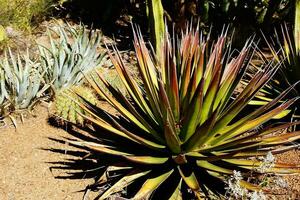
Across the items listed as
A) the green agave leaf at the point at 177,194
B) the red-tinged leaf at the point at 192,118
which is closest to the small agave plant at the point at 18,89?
the red-tinged leaf at the point at 192,118

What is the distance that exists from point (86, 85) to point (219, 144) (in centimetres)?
218

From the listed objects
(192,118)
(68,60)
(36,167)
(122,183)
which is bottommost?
(36,167)

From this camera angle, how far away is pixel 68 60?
201 inches

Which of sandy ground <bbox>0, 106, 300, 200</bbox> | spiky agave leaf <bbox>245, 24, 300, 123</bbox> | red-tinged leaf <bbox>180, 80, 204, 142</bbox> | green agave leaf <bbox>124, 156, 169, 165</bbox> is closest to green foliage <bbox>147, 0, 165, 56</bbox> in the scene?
spiky agave leaf <bbox>245, 24, 300, 123</bbox>

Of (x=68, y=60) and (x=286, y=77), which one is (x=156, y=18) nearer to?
(x=68, y=60)

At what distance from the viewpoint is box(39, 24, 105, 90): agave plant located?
4930mm

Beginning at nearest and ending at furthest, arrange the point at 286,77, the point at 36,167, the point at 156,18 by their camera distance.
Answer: the point at 36,167
the point at 286,77
the point at 156,18

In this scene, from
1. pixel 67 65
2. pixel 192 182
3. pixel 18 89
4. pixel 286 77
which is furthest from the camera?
pixel 67 65

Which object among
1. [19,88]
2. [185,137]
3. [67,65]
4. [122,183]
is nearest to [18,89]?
[19,88]

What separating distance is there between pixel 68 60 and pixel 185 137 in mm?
1977

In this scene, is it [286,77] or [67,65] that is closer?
[286,77]

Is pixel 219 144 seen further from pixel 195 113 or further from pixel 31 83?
pixel 31 83

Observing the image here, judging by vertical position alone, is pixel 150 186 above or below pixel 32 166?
above

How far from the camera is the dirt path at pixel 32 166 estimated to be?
12.1 feet
